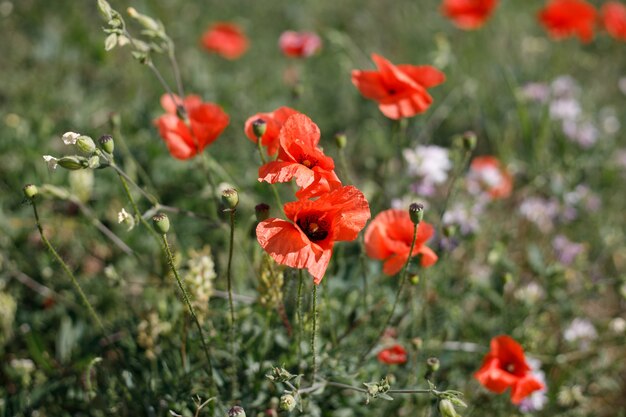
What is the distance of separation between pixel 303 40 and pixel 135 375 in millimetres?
2218

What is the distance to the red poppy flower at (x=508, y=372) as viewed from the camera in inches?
72.0

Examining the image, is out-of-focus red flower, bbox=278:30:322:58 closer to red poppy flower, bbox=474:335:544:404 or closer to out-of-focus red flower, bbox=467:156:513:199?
out-of-focus red flower, bbox=467:156:513:199

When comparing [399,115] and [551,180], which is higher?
[399,115]

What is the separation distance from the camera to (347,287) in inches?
92.0

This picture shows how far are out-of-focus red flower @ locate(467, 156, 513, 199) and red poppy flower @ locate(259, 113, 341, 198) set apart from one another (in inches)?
62.8

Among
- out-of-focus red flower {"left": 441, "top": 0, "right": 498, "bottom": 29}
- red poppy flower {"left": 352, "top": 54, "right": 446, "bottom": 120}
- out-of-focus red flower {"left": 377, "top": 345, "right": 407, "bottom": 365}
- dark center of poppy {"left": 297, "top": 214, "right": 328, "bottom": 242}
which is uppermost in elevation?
out-of-focus red flower {"left": 441, "top": 0, "right": 498, "bottom": 29}

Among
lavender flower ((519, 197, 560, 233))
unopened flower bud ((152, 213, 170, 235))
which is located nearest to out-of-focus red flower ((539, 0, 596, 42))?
lavender flower ((519, 197, 560, 233))

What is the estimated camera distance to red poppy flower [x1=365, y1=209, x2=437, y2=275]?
178 cm

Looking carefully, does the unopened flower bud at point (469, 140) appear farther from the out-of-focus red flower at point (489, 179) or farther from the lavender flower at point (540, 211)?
the lavender flower at point (540, 211)

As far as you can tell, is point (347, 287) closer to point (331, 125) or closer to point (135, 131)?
point (135, 131)

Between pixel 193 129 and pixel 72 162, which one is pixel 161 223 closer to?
pixel 72 162

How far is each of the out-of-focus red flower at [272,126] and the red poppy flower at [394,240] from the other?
1.26 ft

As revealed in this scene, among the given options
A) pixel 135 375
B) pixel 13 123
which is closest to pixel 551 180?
pixel 135 375

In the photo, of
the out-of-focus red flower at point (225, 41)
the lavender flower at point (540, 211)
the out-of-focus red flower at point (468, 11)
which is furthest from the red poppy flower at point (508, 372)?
the out-of-focus red flower at point (225, 41)
